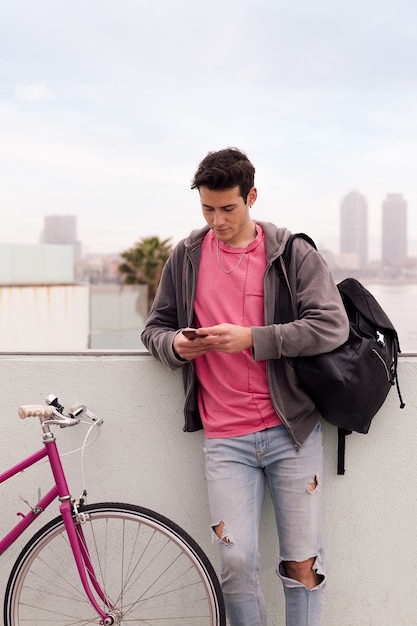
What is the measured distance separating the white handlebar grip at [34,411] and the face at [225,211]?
769 mm

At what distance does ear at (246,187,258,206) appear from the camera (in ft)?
7.79

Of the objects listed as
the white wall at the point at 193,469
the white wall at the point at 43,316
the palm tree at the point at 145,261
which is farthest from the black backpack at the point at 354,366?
the palm tree at the point at 145,261

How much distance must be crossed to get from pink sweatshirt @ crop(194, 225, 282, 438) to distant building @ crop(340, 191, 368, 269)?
209 feet

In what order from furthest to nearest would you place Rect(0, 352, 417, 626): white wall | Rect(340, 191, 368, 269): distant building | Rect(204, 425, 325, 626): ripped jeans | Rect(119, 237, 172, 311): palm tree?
Rect(340, 191, 368, 269): distant building, Rect(119, 237, 172, 311): palm tree, Rect(0, 352, 417, 626): white wall, Rect(204, 425, 325, 626): ripped jeans

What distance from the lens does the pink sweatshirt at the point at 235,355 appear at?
92.6 inches

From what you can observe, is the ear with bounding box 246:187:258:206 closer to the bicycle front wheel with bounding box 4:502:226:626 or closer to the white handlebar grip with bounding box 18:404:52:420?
the white handlebar grip with bounding box 18:404:52:420

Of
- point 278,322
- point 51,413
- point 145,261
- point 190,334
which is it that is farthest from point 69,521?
point 145,261

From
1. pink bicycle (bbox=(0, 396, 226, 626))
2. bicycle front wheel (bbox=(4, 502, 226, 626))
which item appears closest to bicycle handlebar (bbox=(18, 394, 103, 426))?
pink bicycle (bbox=(0, 396, 226, 626))

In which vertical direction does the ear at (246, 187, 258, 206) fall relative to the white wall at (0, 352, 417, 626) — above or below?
above

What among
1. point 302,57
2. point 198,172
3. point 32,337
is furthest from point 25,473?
point 302,57

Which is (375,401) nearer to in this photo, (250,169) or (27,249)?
(250,169)

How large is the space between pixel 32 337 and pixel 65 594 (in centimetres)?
3132

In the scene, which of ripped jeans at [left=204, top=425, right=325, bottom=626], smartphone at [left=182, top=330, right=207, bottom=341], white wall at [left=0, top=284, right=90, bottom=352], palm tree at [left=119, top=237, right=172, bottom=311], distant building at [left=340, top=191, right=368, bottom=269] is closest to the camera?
smartphone at [left=182, top=330, right=207, bottom=341]

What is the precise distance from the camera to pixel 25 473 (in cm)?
279
